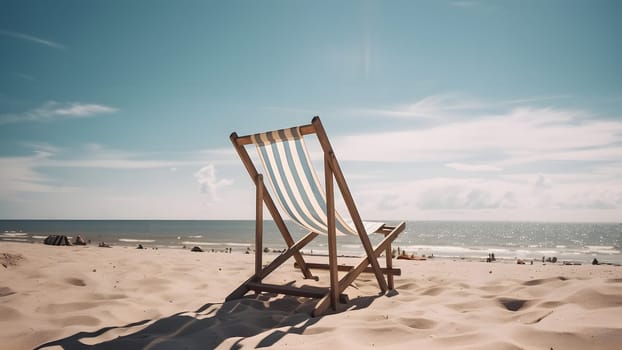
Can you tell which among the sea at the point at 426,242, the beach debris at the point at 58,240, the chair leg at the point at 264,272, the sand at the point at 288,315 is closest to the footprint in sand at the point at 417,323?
the sand at the point at 288,315

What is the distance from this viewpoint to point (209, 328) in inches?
109

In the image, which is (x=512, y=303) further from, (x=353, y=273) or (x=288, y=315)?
(x=288, y=315)

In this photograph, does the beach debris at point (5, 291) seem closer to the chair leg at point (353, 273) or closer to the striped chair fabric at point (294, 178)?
the striped chair fabric at point (294, 178)

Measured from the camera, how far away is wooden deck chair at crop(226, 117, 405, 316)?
3.43 metres

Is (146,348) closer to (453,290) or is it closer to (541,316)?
(541,316)

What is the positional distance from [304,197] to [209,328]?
1562 millimetres

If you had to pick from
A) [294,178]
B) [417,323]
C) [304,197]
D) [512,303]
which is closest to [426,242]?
[512,303]

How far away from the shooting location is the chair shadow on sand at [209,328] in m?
2.45

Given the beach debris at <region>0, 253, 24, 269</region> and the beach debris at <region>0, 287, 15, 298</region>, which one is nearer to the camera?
the beach debris at <region>0, 287, 15, 298</region>

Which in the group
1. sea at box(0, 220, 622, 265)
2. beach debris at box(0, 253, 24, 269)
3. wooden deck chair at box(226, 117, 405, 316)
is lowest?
sea at box(0, 220, 622, 265)

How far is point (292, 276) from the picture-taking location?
17.3 feet

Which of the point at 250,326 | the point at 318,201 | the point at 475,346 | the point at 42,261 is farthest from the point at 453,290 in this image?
the point at 42,261

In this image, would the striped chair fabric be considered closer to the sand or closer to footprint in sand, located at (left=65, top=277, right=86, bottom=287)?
the sand

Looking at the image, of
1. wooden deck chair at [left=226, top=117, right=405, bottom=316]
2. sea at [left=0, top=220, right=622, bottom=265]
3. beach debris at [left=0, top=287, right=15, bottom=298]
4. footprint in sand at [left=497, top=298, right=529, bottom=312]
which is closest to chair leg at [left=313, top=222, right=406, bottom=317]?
wooden deck chair at [left=226, top=117, right=405, bottom=316]
